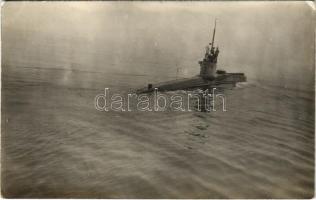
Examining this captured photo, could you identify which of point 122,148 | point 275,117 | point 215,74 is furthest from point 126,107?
point 275,117

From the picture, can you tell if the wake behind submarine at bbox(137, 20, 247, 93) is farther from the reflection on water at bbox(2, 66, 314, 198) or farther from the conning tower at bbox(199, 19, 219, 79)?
the reflection on water at bbox(2, 66, 314, 198)

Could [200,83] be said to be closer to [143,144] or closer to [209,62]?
[209,62]

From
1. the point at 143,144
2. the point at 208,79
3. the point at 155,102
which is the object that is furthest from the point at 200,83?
the point at 143,144

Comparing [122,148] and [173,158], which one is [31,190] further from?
[173,158]

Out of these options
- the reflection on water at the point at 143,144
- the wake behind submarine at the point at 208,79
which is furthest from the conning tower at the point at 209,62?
the reflection on water at the point at 143,144

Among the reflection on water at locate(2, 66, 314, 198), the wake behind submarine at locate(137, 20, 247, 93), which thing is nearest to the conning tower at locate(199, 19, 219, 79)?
the wake behind submarine at locate(137, 20, 247, 93)

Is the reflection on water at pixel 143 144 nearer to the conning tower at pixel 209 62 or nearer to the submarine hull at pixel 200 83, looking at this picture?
the submarine hull at pixel 200 83

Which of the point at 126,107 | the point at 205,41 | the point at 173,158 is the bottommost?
the point at 173,158
